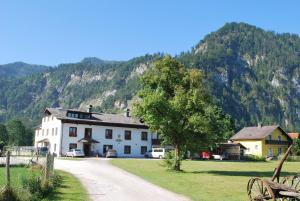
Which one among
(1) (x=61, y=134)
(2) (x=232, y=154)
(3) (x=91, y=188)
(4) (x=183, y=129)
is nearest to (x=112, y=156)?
(1) (x=61, y=134)

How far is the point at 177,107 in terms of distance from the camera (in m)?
37.0

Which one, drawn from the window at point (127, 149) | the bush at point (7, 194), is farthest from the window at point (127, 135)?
the bush at point (7, 194)

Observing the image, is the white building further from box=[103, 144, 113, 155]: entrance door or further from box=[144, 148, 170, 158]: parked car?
box=[144, 148, 170, 158]: parked car

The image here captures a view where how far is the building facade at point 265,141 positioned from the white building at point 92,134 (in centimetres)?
2703

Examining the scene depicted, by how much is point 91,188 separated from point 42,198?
17.8 ft

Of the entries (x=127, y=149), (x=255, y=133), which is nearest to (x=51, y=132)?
(x=127, y=149)

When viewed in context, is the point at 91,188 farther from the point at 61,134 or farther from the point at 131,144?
the point at 131,144

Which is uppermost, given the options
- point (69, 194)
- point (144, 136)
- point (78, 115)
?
point (78, 115)

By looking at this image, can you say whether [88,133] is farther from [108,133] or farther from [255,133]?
[255,133]

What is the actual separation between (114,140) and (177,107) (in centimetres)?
4216

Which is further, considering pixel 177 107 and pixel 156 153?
pixel 156 153

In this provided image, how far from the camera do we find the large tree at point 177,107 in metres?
37.1

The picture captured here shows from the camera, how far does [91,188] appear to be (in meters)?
22.2

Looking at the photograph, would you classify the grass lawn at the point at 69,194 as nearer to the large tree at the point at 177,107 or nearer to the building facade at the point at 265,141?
the large tree at the point at 177,107
